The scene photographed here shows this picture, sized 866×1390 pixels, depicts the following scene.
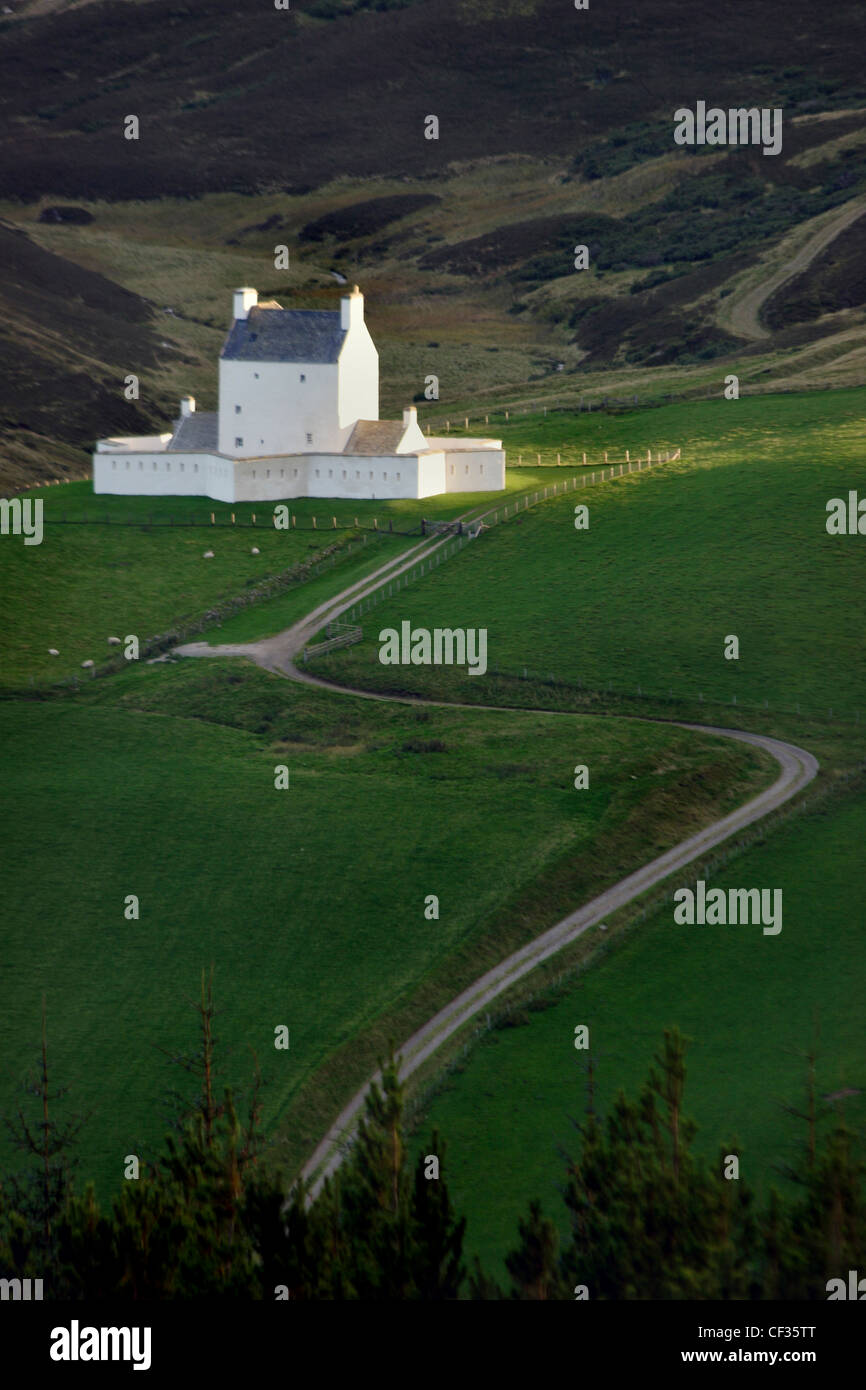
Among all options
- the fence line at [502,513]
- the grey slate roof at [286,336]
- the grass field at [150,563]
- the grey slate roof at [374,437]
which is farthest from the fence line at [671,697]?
the grey slate roof at [286,336]

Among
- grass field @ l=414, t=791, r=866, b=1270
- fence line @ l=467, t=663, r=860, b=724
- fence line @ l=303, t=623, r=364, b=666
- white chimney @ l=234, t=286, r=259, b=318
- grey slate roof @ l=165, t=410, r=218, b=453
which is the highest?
white chimney @ l=234, t=286, r=259, b=318

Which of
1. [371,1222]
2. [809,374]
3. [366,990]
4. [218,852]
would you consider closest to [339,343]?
[809,374]

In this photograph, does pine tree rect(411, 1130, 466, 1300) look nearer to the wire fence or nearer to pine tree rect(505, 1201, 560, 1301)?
pine tree rect(505, 1201, 560, 1301)

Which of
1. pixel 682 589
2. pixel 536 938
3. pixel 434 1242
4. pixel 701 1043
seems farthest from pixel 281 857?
pixel 682 589

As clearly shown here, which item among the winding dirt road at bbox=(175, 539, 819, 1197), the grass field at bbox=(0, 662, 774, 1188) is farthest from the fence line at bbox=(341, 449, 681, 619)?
the grass field at bbox=(0, 662, 774, 1188)

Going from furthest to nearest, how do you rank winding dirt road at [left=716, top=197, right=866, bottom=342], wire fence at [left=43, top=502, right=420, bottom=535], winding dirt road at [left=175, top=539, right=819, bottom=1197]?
winding dirt road at [left=716, top=197, right=866, bottom=342] → wire fence at [left=43, top=502, right=420, bottom=535] → winding dirt road at [left=175, top=539, right=819, bottom=1197]

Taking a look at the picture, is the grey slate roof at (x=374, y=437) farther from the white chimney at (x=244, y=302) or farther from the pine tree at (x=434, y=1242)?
the pine tree at (x=434, y=1242)
